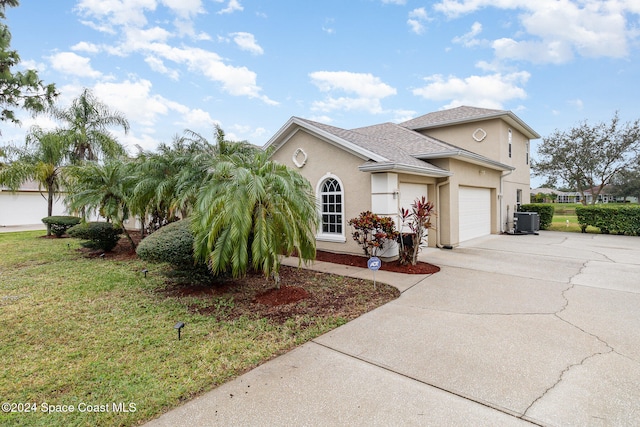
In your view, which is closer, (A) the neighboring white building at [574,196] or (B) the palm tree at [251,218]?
(B) the palm tree at [251,218]

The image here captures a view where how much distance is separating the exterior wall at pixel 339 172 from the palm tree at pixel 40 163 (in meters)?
13.2

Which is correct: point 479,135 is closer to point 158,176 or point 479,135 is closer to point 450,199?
point 450,199

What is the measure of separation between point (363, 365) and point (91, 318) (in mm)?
4708

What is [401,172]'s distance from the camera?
9.30 m

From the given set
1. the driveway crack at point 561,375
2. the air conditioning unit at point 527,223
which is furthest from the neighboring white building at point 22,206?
the air conditioning unit at point 527,223

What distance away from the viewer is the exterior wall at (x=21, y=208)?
22453 mm

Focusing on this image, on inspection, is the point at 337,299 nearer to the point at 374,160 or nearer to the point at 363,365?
the point at 363,365

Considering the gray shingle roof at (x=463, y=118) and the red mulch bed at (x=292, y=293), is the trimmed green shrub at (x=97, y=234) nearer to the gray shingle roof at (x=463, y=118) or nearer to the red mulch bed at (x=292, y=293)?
the red mulch bed at (x=292, y=293)

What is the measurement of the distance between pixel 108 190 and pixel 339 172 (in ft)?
25.9

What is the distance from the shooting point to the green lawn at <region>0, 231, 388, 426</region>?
119 inches

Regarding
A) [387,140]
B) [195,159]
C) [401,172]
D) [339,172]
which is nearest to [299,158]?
[339,172]

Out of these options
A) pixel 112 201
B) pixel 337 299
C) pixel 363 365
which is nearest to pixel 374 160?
pixel 337 299

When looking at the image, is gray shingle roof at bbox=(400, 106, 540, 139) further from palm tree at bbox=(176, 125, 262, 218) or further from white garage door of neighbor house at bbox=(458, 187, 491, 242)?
A: palm tree at bbox=(176, 125, 262, 218)

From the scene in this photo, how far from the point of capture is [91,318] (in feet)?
17.2
